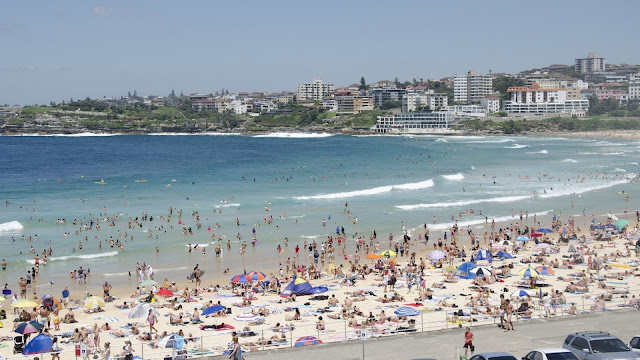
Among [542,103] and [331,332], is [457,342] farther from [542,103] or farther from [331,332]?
[542,103]

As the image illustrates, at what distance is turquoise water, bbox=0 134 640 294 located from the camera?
3106 cm

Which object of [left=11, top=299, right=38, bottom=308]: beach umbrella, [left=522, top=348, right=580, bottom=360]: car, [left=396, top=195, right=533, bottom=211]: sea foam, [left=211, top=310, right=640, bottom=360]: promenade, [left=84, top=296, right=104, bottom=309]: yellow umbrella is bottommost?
[left=396, top=195, right=533, bottom=211]: sea foam

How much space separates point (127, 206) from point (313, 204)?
13.0m

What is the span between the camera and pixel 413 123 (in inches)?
6442

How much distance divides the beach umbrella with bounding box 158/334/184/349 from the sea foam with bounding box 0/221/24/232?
24.7 metres

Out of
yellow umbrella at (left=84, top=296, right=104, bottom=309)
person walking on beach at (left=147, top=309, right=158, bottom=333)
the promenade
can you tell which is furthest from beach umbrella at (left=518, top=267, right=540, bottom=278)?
yellow umbrella at (left=84, top=296, right=104, bottom=309)

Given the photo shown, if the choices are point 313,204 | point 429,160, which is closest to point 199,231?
point 313,204

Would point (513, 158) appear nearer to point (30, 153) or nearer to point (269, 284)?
point (269, 284)

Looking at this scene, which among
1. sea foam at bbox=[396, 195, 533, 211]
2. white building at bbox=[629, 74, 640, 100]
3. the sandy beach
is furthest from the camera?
white building at bbox=[629, 74, 640, 100]

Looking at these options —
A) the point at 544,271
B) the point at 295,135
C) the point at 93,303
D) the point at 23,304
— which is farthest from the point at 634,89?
the point at 23,304

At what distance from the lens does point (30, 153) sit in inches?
4176

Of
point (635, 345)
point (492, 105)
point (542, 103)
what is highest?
point (542, 103)

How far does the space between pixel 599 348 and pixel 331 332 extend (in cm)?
697

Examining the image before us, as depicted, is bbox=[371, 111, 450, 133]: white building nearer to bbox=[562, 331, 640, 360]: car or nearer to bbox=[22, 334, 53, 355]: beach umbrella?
bbox=[22, 334, 53, 355]: beach umbrella
